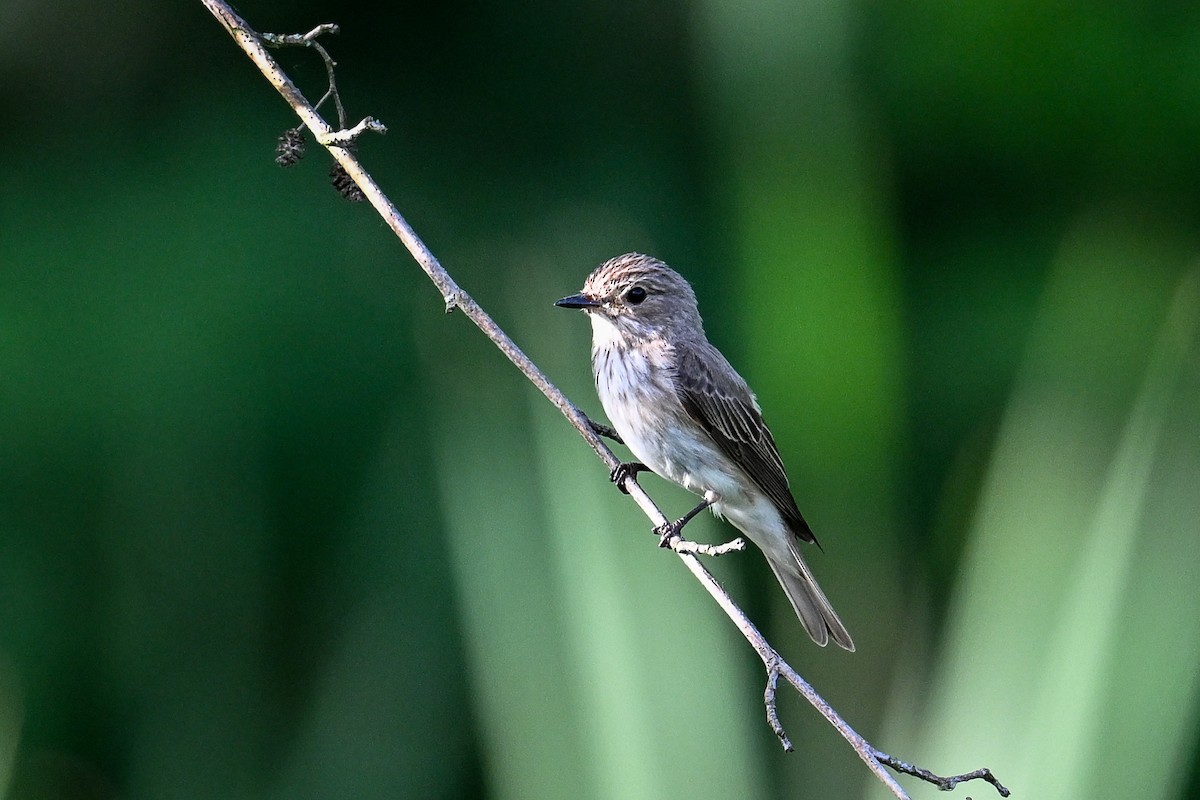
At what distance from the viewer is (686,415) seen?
376cm

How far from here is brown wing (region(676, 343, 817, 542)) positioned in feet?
12.5

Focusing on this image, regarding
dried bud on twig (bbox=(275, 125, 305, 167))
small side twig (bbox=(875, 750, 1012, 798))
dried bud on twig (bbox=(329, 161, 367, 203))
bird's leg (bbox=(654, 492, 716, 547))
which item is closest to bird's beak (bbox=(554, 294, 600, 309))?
Result: bird's leg (bbox=(654, 492, 716, 547))

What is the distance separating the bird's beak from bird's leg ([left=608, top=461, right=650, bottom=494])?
1.52ft

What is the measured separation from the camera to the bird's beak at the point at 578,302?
135 inches

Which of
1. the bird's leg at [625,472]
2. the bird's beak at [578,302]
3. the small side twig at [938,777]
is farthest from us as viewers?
the bird's beak at [578,302]

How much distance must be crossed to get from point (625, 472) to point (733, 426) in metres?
0.67

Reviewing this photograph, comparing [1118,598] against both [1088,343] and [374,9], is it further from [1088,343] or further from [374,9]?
[374,9]

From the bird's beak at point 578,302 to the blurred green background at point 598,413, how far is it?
108 millimetres

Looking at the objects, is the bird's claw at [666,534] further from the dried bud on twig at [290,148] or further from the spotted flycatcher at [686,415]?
the dried bud on twig at [290,148]

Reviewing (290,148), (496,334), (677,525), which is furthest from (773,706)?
(290,148)

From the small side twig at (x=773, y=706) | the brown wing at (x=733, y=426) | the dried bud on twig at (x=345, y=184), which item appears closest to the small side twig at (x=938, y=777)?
the small side twig at (x=773, y=706)

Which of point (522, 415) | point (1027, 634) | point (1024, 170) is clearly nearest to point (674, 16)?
point (1024, 170)

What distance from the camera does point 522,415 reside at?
3.77 meters

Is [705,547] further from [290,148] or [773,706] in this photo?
[290,148]
